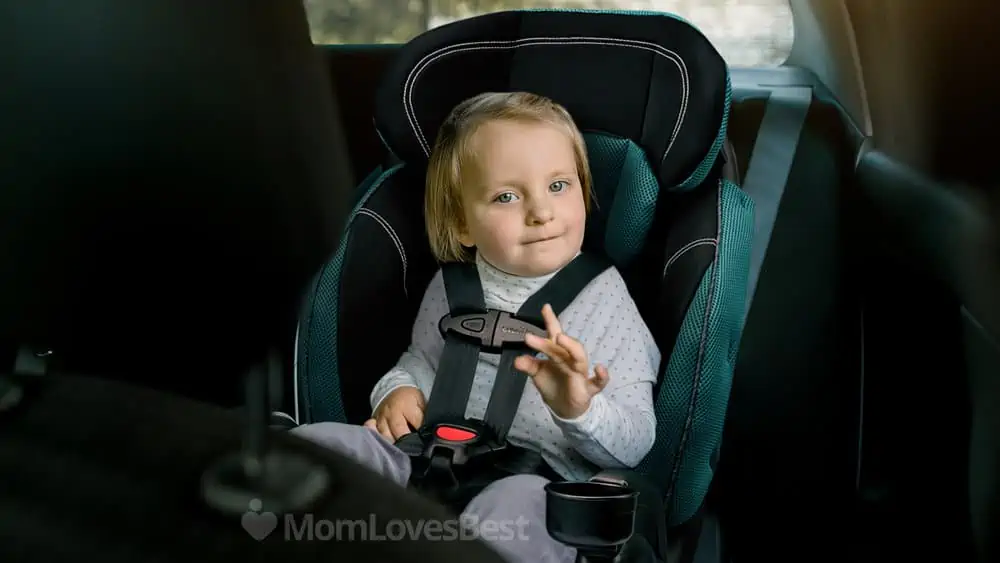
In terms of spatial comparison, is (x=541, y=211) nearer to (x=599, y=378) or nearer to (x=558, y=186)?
(x=558, y=186)

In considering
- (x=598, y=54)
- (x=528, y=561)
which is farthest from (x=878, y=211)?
(x=528, y=561)

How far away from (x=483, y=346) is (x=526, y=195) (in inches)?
8.3

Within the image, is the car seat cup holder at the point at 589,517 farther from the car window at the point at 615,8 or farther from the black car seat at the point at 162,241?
the car window at the point at 615,8

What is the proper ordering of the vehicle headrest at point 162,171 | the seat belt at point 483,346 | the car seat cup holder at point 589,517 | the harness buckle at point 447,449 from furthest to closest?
1. the seat belt at point 483,346
2. the harness buckle at point 447,449
3. the car seat cup holder at point 589,517
4. the vehicle headrest at point 162,171

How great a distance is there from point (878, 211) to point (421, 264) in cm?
74

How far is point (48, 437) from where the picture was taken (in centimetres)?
40

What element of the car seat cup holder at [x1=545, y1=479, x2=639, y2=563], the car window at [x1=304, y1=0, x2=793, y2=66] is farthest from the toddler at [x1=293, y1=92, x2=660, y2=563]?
the car window at [x1=304, y1=0, x2=793, y2=66]

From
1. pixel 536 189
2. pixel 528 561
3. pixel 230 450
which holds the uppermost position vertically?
pixel 230 450

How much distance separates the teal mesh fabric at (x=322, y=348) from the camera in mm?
1396

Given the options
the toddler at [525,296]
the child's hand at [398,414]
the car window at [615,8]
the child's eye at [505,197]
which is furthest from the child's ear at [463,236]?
the car window at [615,8]

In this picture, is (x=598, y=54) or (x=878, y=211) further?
(x=878, y=211)

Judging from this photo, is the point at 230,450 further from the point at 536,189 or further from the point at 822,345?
the point at 822,345

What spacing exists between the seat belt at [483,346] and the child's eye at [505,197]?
0.13 meters

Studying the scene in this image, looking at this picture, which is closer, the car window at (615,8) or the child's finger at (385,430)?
the child's finger at (385,430)
